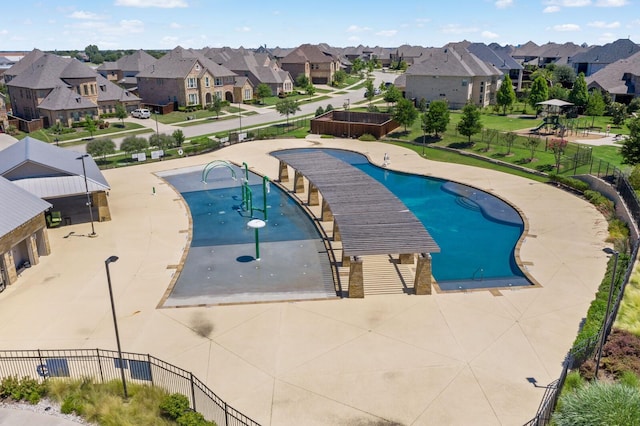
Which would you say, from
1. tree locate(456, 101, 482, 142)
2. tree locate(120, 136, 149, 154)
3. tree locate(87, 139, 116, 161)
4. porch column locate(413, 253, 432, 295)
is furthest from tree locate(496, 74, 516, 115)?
porch column locate(413, 253, 432, 295)

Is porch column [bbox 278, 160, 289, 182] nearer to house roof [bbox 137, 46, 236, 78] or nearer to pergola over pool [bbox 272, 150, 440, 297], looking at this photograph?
pergola over pool [bbox 272, 150, 440, 297]

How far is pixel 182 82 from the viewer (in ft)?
293

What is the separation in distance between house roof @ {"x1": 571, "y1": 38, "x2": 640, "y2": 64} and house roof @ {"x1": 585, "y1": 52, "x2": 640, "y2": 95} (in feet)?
91.0

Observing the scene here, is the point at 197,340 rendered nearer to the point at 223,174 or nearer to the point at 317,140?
the point at 223,174

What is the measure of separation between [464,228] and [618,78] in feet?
238

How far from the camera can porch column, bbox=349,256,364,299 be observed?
25.2 meters

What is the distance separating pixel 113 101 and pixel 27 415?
76148mm

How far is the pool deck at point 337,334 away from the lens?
1805 cm

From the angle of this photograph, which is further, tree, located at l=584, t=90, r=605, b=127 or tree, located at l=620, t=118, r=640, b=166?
tree, located at l=584, t=90, r=605, b=127

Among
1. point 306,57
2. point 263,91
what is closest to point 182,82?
point 263,91

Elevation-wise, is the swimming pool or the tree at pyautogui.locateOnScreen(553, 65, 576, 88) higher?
the tree at pyautogui.locateOnScreen(553, 65, 576, 88)

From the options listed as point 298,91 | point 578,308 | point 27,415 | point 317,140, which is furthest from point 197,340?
point 298,91

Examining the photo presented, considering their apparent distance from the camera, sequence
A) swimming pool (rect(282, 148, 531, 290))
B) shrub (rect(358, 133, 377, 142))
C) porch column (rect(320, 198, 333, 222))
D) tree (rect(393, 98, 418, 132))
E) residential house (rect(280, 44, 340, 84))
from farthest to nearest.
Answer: residential house (rect(280, 44, 340, 84))
tree (rect(393, 98, 418, 132))
shrub (rect(358, 133, 377, 142))
porch column (rect(320, 198, 333, 222))
swimming pool (rect(282, 148, 531, 290))

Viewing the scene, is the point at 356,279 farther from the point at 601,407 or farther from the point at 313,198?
Answer: the point at 313,198
